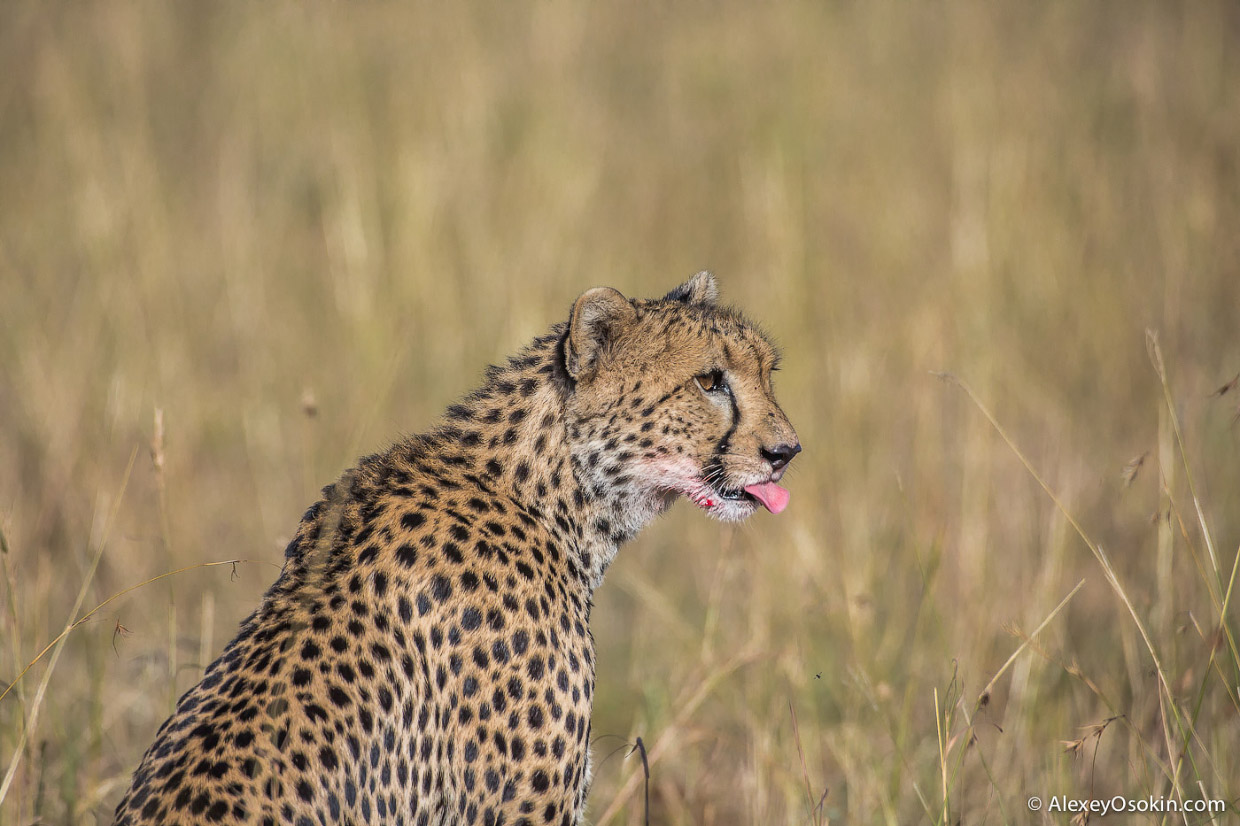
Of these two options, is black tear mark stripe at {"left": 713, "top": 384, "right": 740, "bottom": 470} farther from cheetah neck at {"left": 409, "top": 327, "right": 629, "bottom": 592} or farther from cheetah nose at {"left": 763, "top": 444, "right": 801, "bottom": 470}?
cheetah neck at {"left": 409, "top": 327, "right": 629, "bottom": 592}

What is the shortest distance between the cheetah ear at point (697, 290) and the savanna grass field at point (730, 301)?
97cm

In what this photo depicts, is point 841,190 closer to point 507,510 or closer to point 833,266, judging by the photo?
point 833,266

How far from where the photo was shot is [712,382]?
139 inches

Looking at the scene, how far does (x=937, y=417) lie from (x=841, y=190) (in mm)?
2346

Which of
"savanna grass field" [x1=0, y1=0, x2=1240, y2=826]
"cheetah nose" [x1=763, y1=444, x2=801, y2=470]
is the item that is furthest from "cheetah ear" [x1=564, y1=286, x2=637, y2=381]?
"savanna grass field" [x1=0, y1=0, x2=1240, y2=826]

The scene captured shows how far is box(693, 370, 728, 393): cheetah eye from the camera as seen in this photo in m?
3.52

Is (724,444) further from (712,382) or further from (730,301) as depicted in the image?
(730,301)

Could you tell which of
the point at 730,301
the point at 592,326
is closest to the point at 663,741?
the point at 592,326

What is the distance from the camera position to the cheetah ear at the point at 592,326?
3.40 meters

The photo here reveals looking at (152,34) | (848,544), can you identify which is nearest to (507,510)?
(848,544)

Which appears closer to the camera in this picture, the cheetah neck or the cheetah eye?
the cheetah neck

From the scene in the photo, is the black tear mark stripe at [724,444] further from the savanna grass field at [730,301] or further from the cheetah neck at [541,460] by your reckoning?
the savanna grass field at [730,301]

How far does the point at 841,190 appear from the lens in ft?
27.1

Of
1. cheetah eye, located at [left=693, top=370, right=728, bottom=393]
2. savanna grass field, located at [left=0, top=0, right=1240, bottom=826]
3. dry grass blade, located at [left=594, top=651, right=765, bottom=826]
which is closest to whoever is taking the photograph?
cheetah eye, located at [left=693, top=370, right=728, bottom=393]
